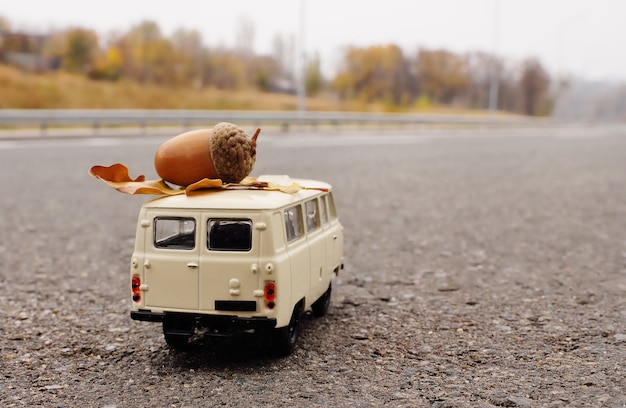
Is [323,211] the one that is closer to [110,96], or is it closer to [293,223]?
[293,223]

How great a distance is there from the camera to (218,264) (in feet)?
13.9

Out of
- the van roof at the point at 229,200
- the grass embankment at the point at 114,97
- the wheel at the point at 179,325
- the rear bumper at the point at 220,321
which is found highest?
the grass embankment at the point at 114,97

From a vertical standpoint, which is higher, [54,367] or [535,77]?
[535,77]

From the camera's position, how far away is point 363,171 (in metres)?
16.8

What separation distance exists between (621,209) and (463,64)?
3551 inches

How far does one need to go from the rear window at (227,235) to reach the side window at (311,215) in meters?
0.70

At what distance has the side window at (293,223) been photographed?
4.54 m

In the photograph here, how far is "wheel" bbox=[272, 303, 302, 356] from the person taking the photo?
4.55 m

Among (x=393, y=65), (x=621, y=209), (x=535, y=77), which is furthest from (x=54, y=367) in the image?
(x=535, y=77)

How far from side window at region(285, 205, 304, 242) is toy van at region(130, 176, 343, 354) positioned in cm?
1

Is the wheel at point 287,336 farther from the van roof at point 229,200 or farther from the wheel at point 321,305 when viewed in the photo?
the wheel at point 321,305

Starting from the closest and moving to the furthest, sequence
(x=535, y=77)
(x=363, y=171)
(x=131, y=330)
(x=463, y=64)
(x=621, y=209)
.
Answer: (x=131, y=330) → (x=621, y=209) → (x=363, y=171) → (x=463, y=64) → (x=535, y=77)

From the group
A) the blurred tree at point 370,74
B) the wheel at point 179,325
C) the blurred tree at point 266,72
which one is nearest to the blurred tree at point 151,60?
the blurred tree at point 266,72

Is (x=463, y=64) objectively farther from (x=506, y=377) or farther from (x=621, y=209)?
(x=506, y=377)
